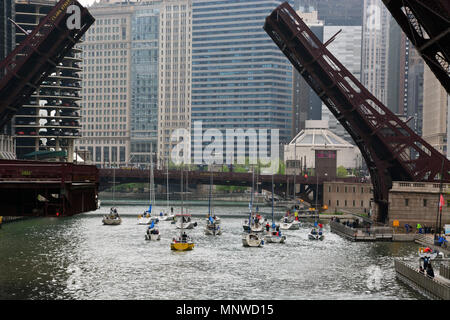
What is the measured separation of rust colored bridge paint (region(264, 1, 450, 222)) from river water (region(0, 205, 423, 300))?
916cm

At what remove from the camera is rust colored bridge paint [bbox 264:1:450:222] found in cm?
6662

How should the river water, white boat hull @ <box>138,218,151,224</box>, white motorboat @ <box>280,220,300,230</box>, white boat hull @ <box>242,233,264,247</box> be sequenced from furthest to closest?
white boat hull @ <box>138,218,151,224</box> < white motorboat @ <box>280,220,300,230</box> < white boat hull @ <box>242,233,264,247</box> < the river water

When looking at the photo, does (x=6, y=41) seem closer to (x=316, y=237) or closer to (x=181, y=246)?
(x=181, y=246)

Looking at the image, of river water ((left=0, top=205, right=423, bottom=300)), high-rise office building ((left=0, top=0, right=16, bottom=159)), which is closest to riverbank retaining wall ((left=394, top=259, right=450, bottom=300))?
river water ((left=0, top=205, right=423, bottom=300))

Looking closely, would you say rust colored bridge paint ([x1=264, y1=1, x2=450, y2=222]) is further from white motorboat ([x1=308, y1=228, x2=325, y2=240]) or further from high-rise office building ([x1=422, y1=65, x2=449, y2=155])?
high-rise office building ([x1=422, y1=65, x2=449, y2=155])

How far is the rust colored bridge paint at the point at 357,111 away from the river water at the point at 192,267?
30.1 ft

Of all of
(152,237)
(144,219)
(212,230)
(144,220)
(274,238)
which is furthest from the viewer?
(144,219)

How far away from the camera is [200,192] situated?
19312 cm

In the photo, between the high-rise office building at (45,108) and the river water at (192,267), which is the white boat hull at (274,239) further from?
the high-rise office building at (45,108)

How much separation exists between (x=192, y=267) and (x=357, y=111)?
25.9m

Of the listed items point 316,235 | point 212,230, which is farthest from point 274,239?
point 212,230

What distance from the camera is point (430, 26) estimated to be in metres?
34.6
